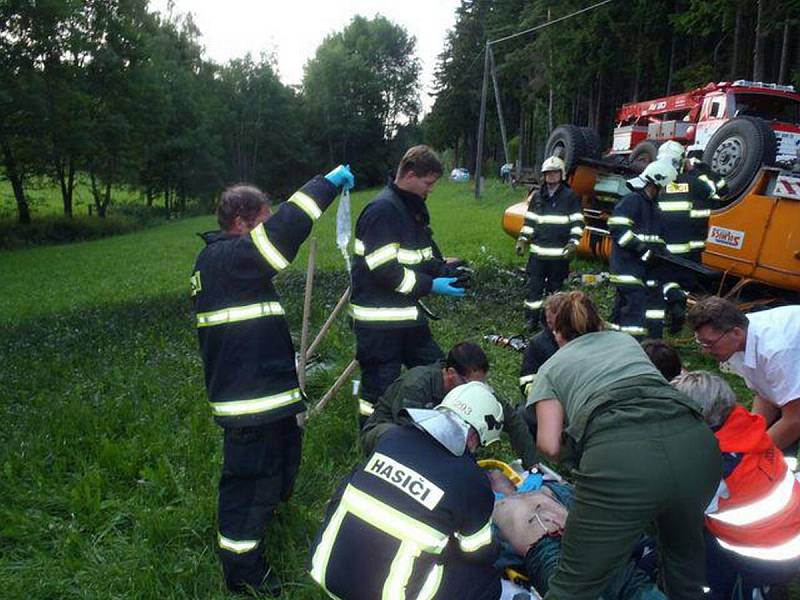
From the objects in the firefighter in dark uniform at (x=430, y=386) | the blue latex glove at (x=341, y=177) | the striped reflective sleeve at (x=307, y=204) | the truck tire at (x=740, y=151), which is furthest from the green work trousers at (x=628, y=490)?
the truck tire at (x=740, y=151)

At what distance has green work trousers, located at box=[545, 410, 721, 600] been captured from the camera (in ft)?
6.48

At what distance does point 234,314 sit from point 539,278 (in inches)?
175

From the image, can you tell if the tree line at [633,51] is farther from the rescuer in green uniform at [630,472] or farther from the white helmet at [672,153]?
the rescuer in green uniform at [630,472]

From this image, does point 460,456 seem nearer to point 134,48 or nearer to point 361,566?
point 361,566

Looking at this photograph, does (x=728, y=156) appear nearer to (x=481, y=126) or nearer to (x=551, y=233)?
(x=551, y=233)

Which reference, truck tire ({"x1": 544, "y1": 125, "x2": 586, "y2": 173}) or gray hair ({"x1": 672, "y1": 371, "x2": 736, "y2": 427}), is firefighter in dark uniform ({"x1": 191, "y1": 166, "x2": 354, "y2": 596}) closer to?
gray hair ({"x1": 672, "y1": 371, "x2": 736, "y2": 427})

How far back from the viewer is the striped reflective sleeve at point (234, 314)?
A: 8.27ft

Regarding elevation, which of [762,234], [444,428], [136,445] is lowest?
[136,445]

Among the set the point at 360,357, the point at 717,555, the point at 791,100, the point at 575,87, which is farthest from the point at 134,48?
the point at 717,555

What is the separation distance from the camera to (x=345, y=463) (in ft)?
12.5

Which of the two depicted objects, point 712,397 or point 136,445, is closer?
point 712,397

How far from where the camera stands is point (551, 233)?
6.30m

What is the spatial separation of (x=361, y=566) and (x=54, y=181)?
29.8 metres

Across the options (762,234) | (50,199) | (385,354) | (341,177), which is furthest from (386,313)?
(50,199)
